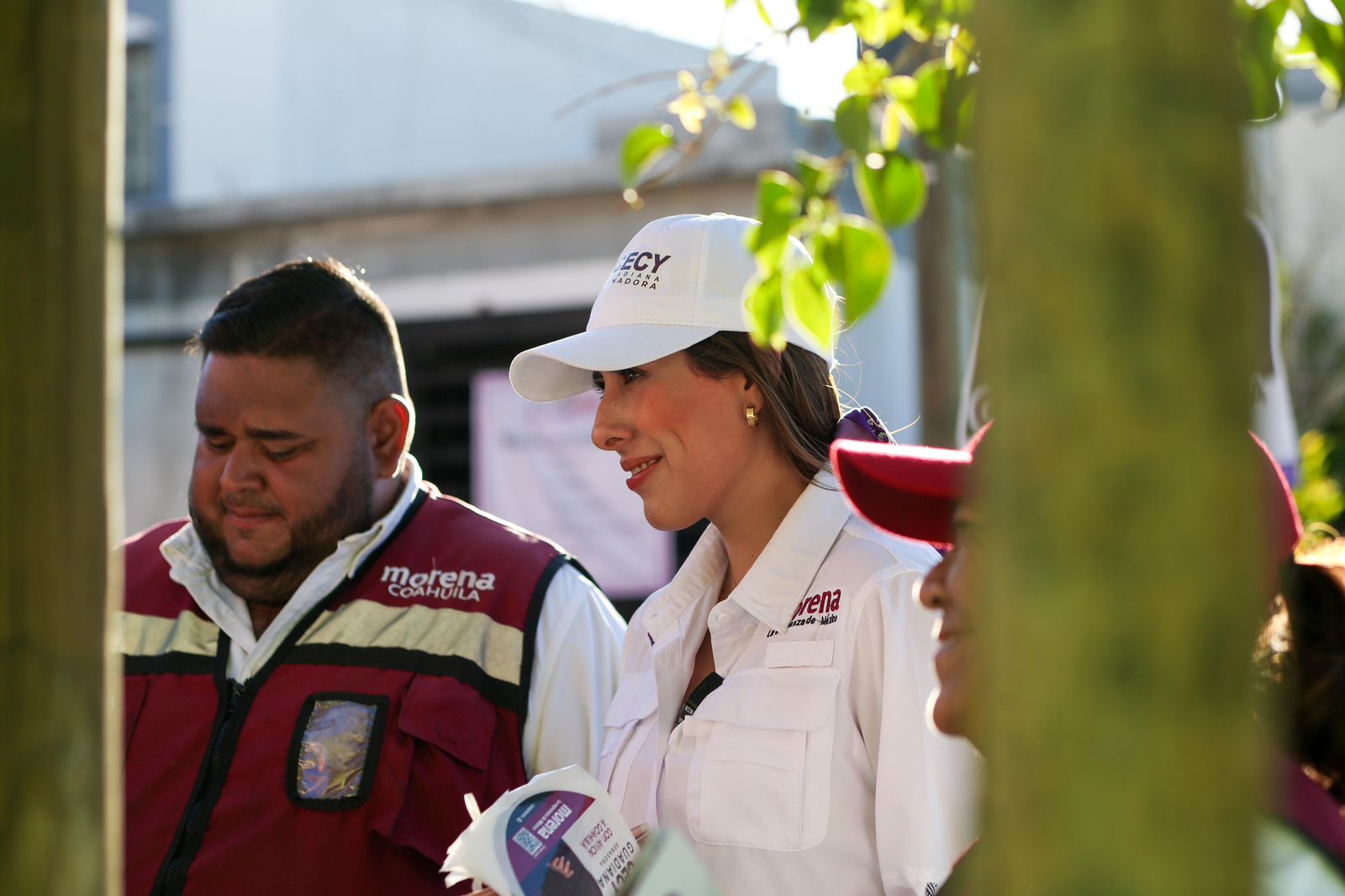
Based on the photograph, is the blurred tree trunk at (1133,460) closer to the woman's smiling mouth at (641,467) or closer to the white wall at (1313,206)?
the woman's smiling mouth at (641,467)

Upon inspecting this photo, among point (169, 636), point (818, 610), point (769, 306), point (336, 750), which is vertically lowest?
point (336, 750)

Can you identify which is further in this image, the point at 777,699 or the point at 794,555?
the point at 794,555

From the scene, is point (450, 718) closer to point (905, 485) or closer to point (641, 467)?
point (641, 467)

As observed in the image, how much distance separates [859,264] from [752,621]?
148 centimetres

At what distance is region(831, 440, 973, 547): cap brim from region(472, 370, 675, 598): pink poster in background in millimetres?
6054

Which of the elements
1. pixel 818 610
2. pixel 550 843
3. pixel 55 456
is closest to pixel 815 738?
pixel 818 610

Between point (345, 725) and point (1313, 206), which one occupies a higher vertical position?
point (1313, 206)

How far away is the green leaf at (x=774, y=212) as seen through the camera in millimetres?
1461

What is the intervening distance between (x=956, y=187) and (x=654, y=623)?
106 inches

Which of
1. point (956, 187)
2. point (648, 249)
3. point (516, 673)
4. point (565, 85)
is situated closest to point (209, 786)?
point (516, 673)

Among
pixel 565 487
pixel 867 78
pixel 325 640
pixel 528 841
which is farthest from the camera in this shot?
pixel 565 487

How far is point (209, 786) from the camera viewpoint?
124 inches

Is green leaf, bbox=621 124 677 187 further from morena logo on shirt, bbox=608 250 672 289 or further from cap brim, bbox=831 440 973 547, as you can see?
morena logo on shirt, bbox=608 250 672 289

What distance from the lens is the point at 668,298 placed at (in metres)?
2.89
